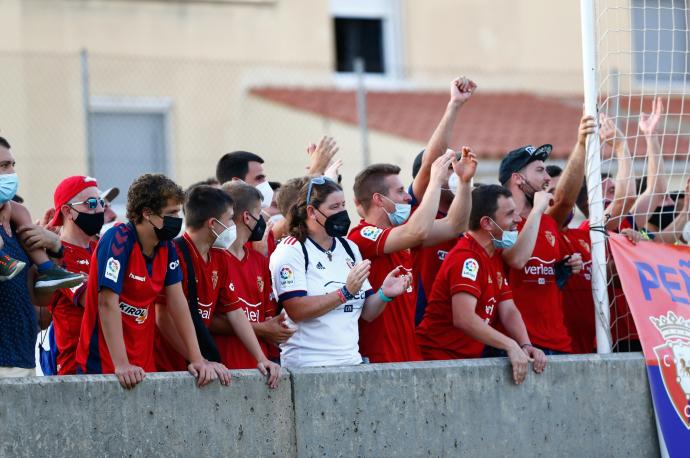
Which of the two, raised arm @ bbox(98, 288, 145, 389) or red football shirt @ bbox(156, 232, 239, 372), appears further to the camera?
red football shirt @ bbox(156, 232, 239, 372)

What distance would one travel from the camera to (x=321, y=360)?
6613mm

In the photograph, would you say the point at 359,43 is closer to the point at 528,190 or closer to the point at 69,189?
the point at 528,190

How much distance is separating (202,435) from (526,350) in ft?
6.94

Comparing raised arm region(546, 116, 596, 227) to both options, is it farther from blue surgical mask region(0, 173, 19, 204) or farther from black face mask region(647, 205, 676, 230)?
blue surgical mask region(0, 173, 19, 204)

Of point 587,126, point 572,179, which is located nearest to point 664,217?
point 572,179

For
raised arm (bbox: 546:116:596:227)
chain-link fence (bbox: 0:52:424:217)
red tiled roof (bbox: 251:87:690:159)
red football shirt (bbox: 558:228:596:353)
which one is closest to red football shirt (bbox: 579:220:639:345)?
red football shirt (bbox: 558:228:596:353)

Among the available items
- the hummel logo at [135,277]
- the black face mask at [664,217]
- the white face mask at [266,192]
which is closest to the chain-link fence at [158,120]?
the black face mask at [664,217]

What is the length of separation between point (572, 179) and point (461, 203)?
39.3 inches

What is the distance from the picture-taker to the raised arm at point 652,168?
27.8ft

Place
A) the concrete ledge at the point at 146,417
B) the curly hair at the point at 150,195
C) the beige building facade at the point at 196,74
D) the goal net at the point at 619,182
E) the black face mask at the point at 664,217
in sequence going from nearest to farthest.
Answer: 1. the concrete ledge at the point at 146,417
2. the curly hair at the point at 150,195
3. the goal net at the point at 619,182
4. the black face mask at the point at 664,217
5. the beige building facade at the point at 196,74

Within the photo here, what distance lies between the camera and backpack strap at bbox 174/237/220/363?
635 cm

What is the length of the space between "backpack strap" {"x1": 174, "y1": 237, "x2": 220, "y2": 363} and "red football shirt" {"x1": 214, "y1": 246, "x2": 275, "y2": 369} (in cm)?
22

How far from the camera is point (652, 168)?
8.55m

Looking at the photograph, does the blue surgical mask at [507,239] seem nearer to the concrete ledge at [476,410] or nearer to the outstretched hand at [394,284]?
the concrete ledge at [476,410]
